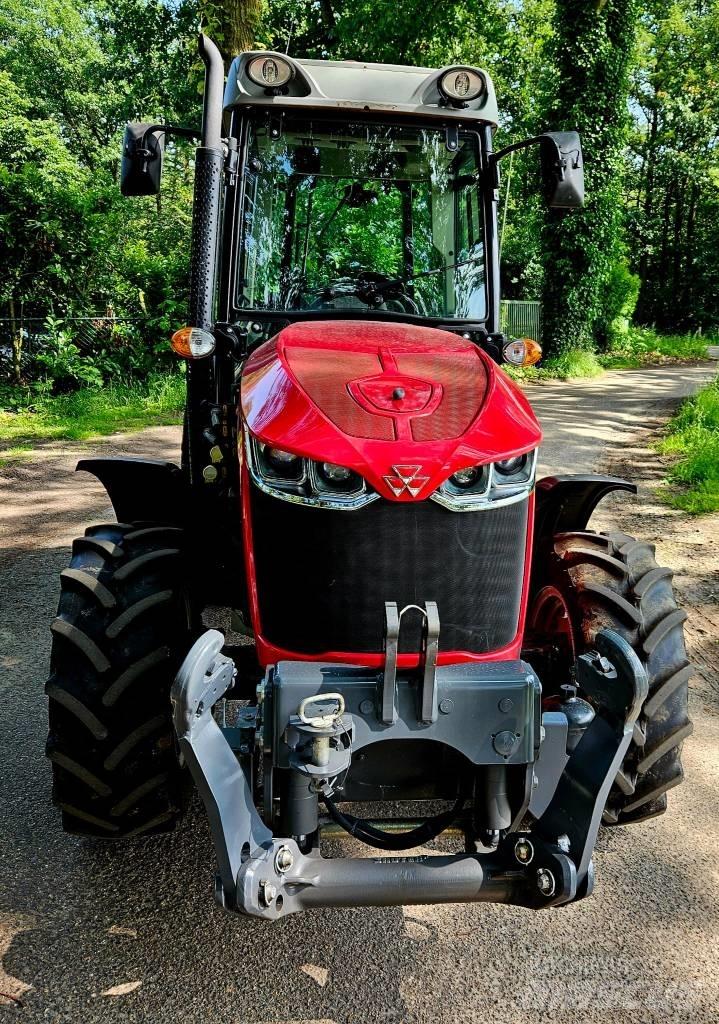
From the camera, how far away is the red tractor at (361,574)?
216cm

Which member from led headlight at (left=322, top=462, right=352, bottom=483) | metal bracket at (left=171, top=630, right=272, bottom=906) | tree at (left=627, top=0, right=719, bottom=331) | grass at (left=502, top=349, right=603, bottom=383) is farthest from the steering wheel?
tree at (left=627, top=0, right=719, bottom=331)

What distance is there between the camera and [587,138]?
19109 mm

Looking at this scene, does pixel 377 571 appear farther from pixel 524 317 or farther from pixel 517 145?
pixel 524 317

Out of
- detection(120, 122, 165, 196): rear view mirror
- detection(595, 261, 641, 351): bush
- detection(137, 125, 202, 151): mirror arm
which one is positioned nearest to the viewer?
detection(137, 125, 202, 151): mirror arm

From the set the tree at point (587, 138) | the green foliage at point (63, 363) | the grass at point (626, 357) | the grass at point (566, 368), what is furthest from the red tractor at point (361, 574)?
the tree at point (587, 138)

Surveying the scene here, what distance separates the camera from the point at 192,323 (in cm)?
325

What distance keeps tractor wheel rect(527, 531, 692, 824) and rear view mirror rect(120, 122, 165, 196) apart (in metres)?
2.25

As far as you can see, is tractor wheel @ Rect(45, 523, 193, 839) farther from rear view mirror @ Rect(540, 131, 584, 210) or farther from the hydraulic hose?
rear view mirror @ Rect(540, 131, 584, 210)

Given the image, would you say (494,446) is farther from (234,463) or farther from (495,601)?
(234,463)

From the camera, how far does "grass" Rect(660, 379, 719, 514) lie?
26.5 ft

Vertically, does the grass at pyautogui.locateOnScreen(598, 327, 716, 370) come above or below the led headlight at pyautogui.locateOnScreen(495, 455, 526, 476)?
above

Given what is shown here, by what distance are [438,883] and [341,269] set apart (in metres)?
2.54

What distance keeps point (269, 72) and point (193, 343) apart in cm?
119

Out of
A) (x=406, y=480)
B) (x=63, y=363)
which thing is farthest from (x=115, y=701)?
(x=63, y=363)
